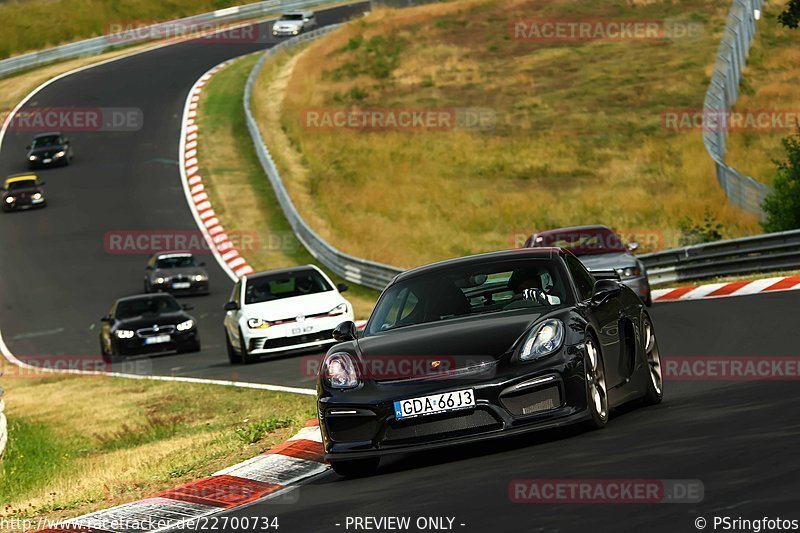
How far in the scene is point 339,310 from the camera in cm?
2223

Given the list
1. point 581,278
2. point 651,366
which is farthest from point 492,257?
point 651,366

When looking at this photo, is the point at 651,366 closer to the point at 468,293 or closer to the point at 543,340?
the point at 468,293

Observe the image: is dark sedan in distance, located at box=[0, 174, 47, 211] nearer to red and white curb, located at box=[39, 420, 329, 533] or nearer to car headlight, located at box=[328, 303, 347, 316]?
car headlight, located at box=[328, 303, 347, 316]

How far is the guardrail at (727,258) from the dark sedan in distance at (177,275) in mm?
13261

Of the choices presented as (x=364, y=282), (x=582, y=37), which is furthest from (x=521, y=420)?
(x=582, y=37)

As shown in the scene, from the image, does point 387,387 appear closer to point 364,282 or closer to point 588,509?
point 588,509

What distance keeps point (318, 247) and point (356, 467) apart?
28.7 metres

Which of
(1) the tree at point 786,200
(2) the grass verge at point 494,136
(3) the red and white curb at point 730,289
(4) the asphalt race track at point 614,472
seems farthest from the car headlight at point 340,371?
(2) the grass verge at point 494,136

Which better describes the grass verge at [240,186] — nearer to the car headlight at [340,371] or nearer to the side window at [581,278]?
the side window at [581,278]

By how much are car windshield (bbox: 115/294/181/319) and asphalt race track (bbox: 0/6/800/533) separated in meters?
0.96

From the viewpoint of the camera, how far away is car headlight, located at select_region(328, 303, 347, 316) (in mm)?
22172

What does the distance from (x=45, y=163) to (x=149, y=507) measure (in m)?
45.3

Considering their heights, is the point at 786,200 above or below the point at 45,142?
below

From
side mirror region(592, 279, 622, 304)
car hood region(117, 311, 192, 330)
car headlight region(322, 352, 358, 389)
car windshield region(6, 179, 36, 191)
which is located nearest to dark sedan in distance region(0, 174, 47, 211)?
car windshield region(6, 179, 36, 191)
